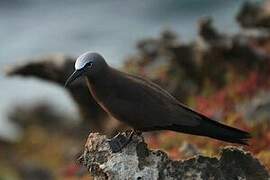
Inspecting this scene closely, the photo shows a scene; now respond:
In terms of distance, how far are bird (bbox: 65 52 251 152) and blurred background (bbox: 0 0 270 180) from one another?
6.85 ft

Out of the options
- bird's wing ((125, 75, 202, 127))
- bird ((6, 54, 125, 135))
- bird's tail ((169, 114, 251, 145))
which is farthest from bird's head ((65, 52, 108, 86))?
bird ((6, 54, 125, 135))

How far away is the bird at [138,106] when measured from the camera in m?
7.33

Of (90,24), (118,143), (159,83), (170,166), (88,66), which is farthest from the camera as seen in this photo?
(90,24)

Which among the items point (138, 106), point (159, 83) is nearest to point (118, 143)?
point (138, 106)

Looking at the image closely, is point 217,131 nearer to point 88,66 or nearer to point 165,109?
point 165,109

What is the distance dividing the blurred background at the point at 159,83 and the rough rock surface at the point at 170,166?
2374 millimetres

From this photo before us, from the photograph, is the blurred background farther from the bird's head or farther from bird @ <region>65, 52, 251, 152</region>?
the bird's head

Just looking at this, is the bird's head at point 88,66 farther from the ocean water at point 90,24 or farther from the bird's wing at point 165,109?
the ocean water at point 90,24

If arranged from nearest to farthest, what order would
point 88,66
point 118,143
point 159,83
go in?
point 118,143
point 88,66
point 159,83

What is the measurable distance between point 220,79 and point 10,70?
345 centimetres

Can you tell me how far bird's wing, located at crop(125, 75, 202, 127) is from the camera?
24.3 feet

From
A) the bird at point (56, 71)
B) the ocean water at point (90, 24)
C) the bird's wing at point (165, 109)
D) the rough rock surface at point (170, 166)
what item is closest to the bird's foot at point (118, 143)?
the rough rock surface at point (170, 166)

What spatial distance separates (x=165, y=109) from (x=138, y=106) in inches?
9.0

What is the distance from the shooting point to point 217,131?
292 inches
